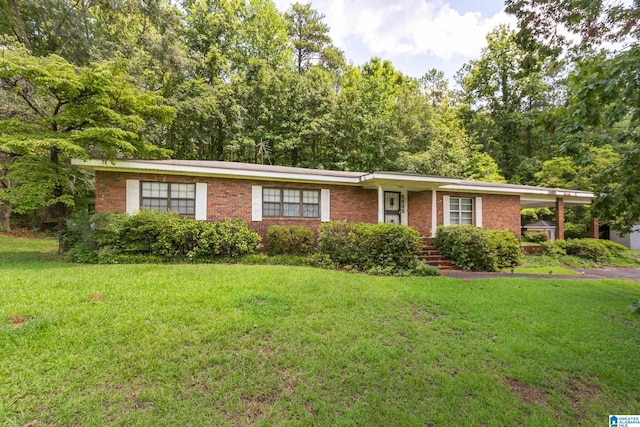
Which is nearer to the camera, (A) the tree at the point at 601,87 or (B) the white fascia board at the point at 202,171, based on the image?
(A) the tree at the point at 601,87

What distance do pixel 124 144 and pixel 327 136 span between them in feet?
48.0

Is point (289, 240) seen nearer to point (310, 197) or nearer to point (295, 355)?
point (310, 197)

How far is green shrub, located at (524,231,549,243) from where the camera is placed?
15789 millimetres

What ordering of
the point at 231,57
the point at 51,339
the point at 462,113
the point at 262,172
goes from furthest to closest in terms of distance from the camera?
1. the point at 462,113
2. the point at 231,57
3. the point at 262,172
4. the point at 51,339

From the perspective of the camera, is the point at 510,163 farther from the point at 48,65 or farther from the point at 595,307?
the point at 48,65

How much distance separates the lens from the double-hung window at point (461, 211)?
1266 cm

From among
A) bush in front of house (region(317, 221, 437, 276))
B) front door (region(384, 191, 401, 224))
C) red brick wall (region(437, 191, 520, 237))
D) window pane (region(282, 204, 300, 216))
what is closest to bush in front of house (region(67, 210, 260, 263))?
window pane (region(282, 204, 300, 216))

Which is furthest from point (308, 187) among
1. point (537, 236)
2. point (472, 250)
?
point (537, 236)

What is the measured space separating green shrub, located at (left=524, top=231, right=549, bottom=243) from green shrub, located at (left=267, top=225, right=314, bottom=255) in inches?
520

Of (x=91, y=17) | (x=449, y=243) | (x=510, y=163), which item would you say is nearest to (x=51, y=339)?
(x=449, y=243)

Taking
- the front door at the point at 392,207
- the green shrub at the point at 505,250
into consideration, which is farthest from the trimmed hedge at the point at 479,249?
the front door at the point at 392,207

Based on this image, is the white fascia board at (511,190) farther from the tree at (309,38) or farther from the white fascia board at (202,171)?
the tree at (309,38)

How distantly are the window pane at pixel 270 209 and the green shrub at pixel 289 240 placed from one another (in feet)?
2.71

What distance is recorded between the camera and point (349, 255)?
28.7 ft
